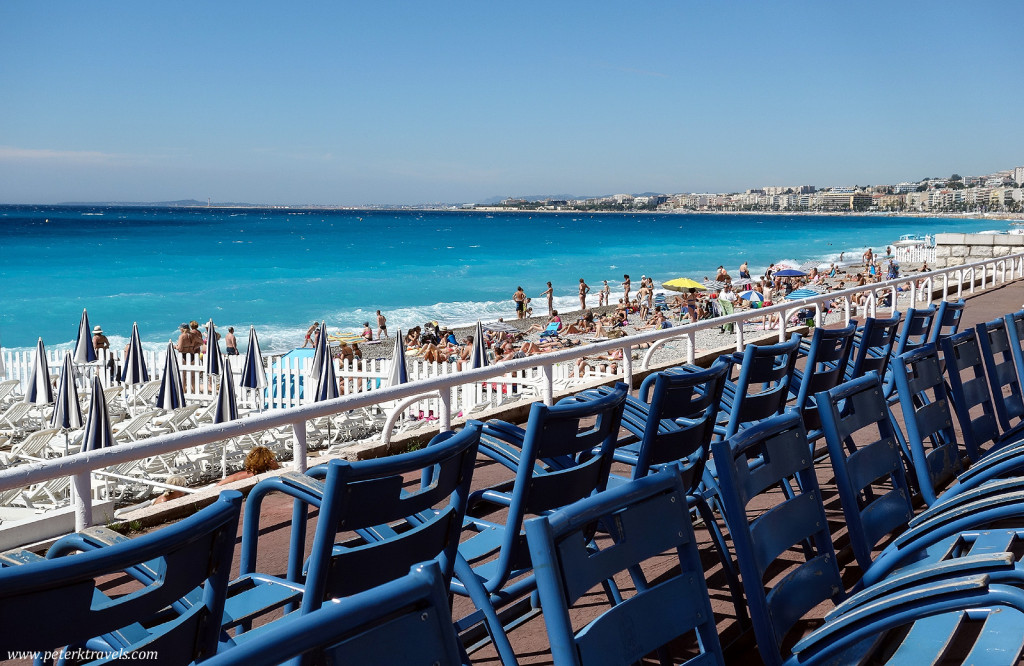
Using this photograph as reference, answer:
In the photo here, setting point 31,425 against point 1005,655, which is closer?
point 1005,655

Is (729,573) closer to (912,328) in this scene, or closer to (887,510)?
(887,510)

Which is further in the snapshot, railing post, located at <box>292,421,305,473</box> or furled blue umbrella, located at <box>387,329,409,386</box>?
furled blue umbrella, located at <box>387,329,409,386</box>

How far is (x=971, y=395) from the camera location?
4039 mm

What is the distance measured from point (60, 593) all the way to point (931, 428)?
9.58ft

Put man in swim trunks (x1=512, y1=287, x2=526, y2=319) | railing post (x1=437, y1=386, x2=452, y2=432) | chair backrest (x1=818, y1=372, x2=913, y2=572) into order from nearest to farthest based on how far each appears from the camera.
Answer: chair backrest (x1=818, y1=372, x2=913, y2=572), railing post (x1=437, y1=386, x2=452, y2=432), man in swim trunks (x1=512, y1=287, x2=526, y2=319)

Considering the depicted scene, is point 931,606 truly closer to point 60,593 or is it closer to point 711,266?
point 60,593

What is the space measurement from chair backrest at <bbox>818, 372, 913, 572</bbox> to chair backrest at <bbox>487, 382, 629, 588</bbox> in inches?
27.0

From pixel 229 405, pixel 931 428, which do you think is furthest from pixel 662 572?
pixel 229 405

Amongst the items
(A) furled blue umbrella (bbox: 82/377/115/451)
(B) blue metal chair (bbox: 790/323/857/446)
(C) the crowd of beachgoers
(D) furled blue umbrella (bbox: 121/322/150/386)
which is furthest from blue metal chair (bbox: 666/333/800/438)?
(D) furled blue umbrella (bbox: 121/322/150/386)

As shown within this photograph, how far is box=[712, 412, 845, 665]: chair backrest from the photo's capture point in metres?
1.98

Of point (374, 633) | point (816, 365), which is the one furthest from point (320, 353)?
point (374, 633)

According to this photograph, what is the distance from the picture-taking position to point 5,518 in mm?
8766

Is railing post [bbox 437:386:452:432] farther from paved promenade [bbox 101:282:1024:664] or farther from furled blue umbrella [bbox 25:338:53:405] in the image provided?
furled blue umbrella [bbox 25:338:53:405]

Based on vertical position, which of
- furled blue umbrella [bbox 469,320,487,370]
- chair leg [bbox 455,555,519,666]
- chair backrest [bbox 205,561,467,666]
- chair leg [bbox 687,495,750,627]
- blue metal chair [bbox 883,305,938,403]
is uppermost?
chair backrest [bbox 205,561,467,666]
